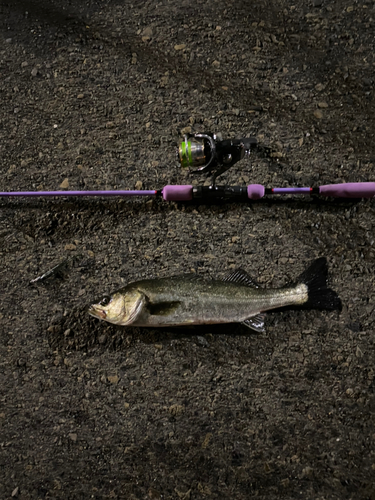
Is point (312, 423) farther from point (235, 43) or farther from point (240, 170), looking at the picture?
point (235, 43)

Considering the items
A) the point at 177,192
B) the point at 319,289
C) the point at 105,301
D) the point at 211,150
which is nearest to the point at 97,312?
the point at 105,301

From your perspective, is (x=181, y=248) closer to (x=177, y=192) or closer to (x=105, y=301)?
(x=177, y=192)

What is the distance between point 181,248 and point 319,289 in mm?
831

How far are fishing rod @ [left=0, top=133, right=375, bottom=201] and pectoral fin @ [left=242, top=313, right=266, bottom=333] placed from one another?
68cm

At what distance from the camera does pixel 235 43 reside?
7.64 ft

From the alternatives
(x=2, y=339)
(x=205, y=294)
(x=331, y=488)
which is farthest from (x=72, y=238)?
(x=331, y=488)

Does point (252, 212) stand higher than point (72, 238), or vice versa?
point (252, 212)

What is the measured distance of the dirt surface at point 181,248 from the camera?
6.71ft

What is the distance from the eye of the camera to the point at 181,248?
217 cm

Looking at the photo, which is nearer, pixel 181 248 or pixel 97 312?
pixel 97 312

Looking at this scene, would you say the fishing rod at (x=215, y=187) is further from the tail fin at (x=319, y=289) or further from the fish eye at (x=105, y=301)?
the fish eye at (x=105, y=301)

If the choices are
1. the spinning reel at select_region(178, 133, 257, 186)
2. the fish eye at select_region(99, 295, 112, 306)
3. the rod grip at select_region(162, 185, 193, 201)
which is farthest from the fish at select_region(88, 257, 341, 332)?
the spinning reel at select_region(178, 133, 257, 186)

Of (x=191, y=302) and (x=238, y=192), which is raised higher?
(x=238, y=192)

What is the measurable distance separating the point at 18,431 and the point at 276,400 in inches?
60.4
